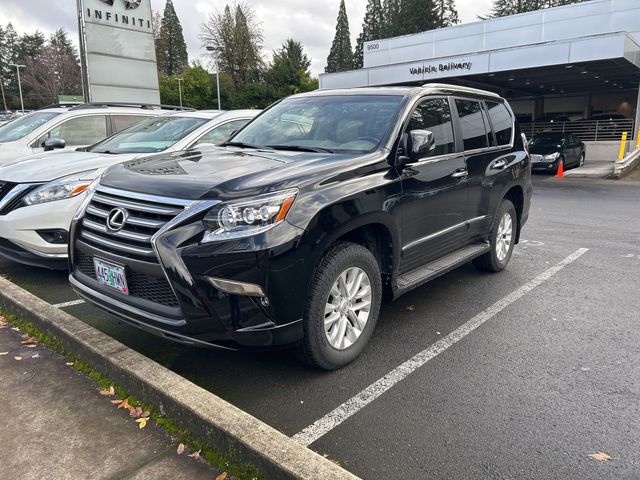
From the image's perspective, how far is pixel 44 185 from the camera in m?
4.80

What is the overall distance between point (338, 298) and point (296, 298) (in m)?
0.46

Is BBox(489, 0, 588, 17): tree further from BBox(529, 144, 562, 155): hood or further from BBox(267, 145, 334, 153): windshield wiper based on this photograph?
BBox(267, 145, 334, 153): windshield wiper

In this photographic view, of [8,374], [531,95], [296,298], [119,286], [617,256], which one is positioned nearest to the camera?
[296,298]

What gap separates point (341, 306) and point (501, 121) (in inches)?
→ 131

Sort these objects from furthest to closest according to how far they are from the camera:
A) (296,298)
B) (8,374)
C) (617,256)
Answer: (617,256), (8,374), (296,298)

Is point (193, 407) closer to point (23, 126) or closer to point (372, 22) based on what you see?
point (23, 126)

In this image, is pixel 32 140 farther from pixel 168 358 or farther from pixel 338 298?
pixel 338 298

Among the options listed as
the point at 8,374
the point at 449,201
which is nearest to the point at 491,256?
the point at 449,201

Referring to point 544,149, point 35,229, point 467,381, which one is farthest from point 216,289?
point 544,149

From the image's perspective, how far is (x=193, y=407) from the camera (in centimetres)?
262

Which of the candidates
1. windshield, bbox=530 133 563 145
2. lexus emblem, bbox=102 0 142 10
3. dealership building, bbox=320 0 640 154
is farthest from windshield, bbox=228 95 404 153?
dealership building, bbox=320 0 640 154

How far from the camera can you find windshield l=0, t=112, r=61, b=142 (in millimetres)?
7339

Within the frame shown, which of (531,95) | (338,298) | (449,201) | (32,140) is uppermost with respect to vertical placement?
(531,95)

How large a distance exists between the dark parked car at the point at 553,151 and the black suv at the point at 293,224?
48.3 ft
